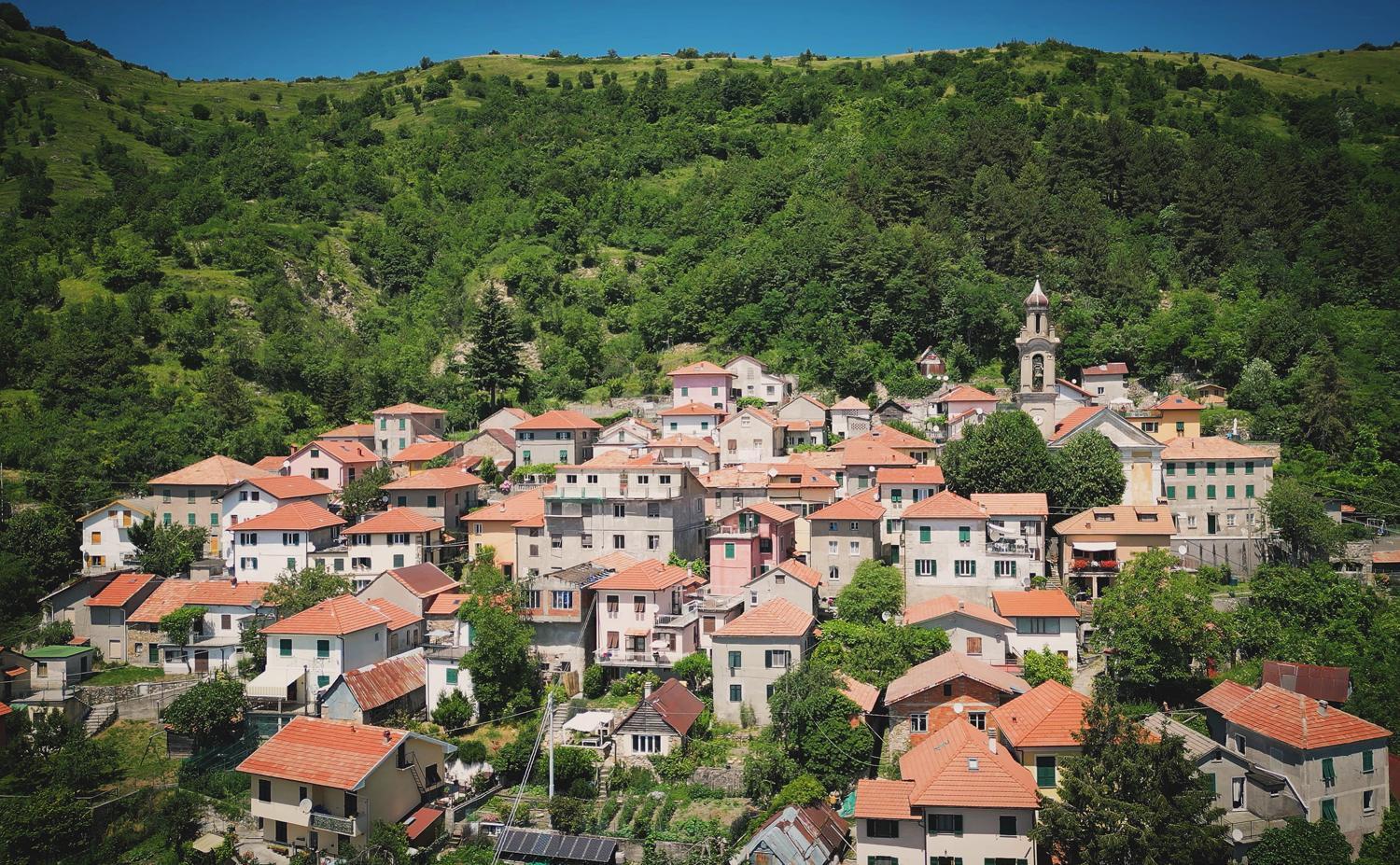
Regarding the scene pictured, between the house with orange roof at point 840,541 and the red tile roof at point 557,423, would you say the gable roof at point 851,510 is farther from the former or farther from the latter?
the red tile roof at point 557,423

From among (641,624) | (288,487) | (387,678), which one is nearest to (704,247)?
(288,487)

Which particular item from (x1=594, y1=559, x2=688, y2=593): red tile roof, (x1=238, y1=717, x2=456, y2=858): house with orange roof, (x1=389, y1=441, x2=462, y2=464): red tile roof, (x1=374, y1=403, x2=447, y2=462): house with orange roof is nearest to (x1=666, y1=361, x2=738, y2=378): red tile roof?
(x1=389, y1=441, x2=462, y2=464): red tile roof

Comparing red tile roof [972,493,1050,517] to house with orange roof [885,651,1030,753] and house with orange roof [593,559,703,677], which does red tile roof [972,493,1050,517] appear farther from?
house with orange roof [593,559,703,677]

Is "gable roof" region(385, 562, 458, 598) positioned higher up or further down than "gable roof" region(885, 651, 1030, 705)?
higher up

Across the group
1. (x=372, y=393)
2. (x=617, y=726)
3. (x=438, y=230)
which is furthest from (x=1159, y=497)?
(x=438, y=230)

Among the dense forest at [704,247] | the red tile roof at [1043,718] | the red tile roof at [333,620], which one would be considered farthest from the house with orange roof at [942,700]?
the dense forest at [704,247]
